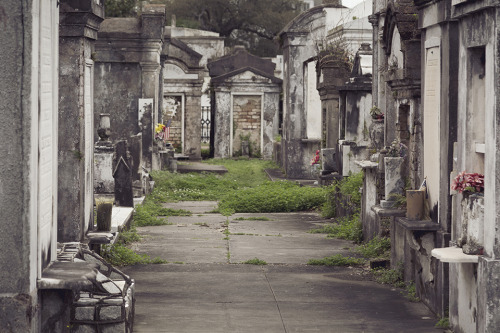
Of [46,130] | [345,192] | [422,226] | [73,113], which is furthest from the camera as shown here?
[345,192]

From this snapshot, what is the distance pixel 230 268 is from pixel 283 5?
148ft

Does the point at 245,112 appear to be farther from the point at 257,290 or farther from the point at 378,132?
the point at 257,290

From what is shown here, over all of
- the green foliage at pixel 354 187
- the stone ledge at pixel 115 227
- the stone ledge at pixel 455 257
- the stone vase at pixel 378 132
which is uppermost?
the stone vase at pixel 378 132

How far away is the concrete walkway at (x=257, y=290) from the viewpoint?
7.45 metres

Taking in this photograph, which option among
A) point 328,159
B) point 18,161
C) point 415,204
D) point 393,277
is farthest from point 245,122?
point 18,161

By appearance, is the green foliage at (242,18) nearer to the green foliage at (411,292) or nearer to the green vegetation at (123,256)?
the green vegetation at (123,256)

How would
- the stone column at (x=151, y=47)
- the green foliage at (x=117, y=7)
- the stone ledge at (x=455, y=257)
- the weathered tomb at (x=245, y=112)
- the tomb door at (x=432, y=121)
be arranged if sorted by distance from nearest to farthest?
the stone ledge at (x=455, y=257) < the tomb door at (x=432, y=121) < the stone column at (x=151, y=47) < the green foliage at (x=117, y=7) < the weathered tomb at (x=245, y=112)

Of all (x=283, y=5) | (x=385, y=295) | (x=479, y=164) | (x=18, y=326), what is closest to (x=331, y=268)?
(x=385, y=295)

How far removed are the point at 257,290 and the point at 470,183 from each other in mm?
2853

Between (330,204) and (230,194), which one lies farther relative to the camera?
(230,194)

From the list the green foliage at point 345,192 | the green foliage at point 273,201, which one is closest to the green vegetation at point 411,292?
the green foliage at point 345,192

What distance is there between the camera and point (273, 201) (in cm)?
1578

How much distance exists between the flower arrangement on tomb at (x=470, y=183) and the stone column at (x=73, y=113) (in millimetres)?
3893

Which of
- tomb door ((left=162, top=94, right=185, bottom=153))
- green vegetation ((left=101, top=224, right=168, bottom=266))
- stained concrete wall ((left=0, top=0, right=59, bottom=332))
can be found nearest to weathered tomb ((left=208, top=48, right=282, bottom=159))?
tomb door ((left=162, top=94, right=185, bottom=153))
